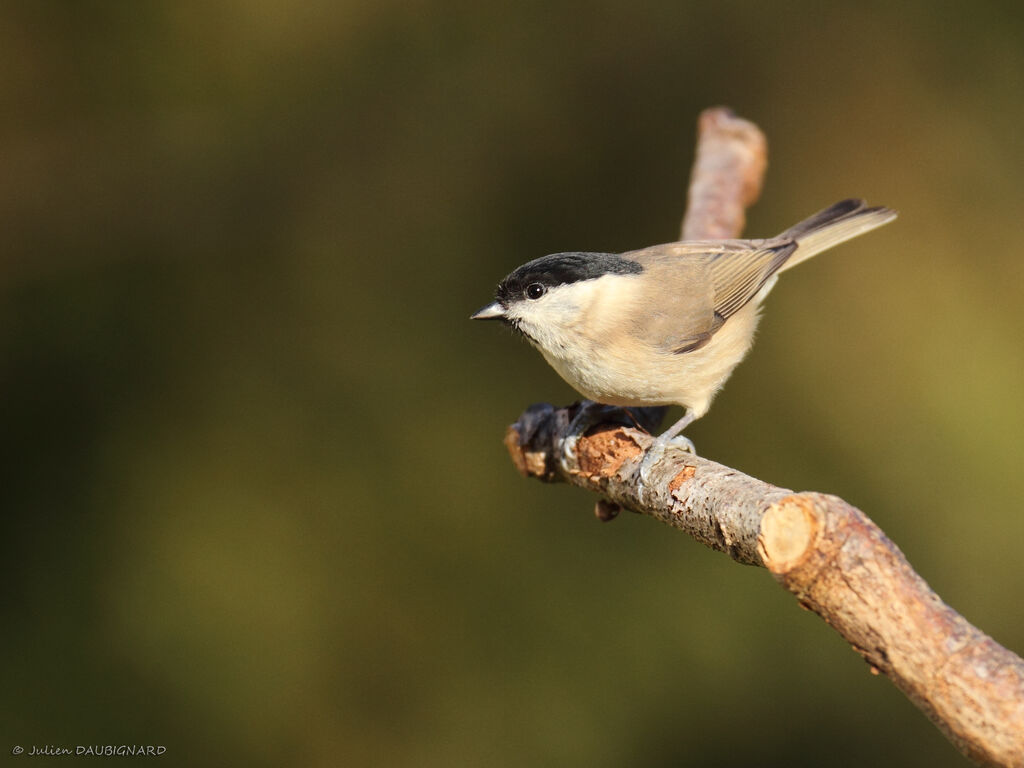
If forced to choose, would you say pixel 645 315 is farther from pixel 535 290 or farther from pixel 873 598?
pixel 873 598

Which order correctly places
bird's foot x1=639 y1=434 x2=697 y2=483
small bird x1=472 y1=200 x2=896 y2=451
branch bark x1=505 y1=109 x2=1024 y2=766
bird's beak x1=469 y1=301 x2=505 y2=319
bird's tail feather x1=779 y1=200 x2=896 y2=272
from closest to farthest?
branch bark x1=505 y1=109 x2=1024 y2=766 < bird's foot x1=639 y1=434 x2=697 y2=483 < small bird x1=472 y1=200 x2=896 y2=451 < bird's beak x1=469 y1=301 x2=505 y2=319 < bird's tail feather x1=779 y1=200 x2=896 y2=272

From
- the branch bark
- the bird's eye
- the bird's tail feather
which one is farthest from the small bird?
the branch bark

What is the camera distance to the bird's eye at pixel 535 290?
8.73ft

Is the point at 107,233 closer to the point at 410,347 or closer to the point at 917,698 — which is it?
the point at 410,347

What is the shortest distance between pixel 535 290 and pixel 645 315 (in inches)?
14.4

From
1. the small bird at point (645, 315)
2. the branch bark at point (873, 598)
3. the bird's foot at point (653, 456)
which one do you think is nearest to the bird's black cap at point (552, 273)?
the small bird at point (645, 315)

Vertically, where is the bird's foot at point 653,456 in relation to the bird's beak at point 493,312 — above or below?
below

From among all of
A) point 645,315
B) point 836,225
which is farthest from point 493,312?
point 836,225

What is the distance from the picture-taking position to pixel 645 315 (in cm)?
280

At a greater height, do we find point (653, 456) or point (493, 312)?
point (493, 312)

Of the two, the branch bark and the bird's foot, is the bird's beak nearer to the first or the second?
the bird's foot

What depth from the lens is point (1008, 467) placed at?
12.1ft

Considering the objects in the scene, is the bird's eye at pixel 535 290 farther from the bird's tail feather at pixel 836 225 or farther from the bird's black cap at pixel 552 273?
the bird's tail feather at pixel 836 225

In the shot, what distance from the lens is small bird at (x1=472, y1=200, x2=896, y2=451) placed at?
8.53 ft
